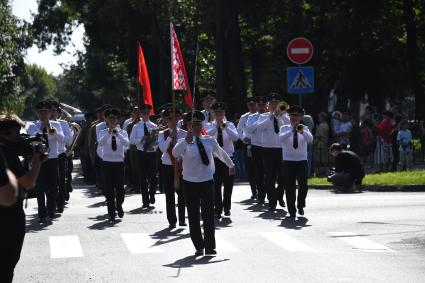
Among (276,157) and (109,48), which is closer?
(276,157)

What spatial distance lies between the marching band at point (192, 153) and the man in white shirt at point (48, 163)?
16mm

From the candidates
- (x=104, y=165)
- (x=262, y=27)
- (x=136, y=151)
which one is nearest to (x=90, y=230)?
(x=104, y=165)

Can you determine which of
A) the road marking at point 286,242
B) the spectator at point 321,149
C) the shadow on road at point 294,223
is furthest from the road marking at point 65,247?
the spectator at point 321,149

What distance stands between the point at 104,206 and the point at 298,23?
28.2m

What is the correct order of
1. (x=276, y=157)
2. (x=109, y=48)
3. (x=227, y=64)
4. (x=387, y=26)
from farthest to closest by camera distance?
(x=109, y=48), (x=387, y=26), (x=227, y=64), (x=276, y=157)

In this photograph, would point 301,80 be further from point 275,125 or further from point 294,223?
point 294,223

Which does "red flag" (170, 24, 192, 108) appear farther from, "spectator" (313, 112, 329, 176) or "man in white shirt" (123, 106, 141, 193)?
"spectator" (313, 112, 329, 176)

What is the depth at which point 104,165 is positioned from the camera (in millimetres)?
19234

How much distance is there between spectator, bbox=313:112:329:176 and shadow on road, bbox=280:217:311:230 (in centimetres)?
1181

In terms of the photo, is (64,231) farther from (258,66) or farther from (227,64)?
(258,66)

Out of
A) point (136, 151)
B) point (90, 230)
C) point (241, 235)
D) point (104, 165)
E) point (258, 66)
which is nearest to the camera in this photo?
point (241, 235)

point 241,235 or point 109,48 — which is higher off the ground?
point 109,48

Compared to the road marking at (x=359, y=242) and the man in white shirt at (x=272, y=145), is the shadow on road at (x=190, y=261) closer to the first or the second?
the road marking at (x=359, y=242)

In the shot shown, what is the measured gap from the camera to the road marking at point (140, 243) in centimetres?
1459
